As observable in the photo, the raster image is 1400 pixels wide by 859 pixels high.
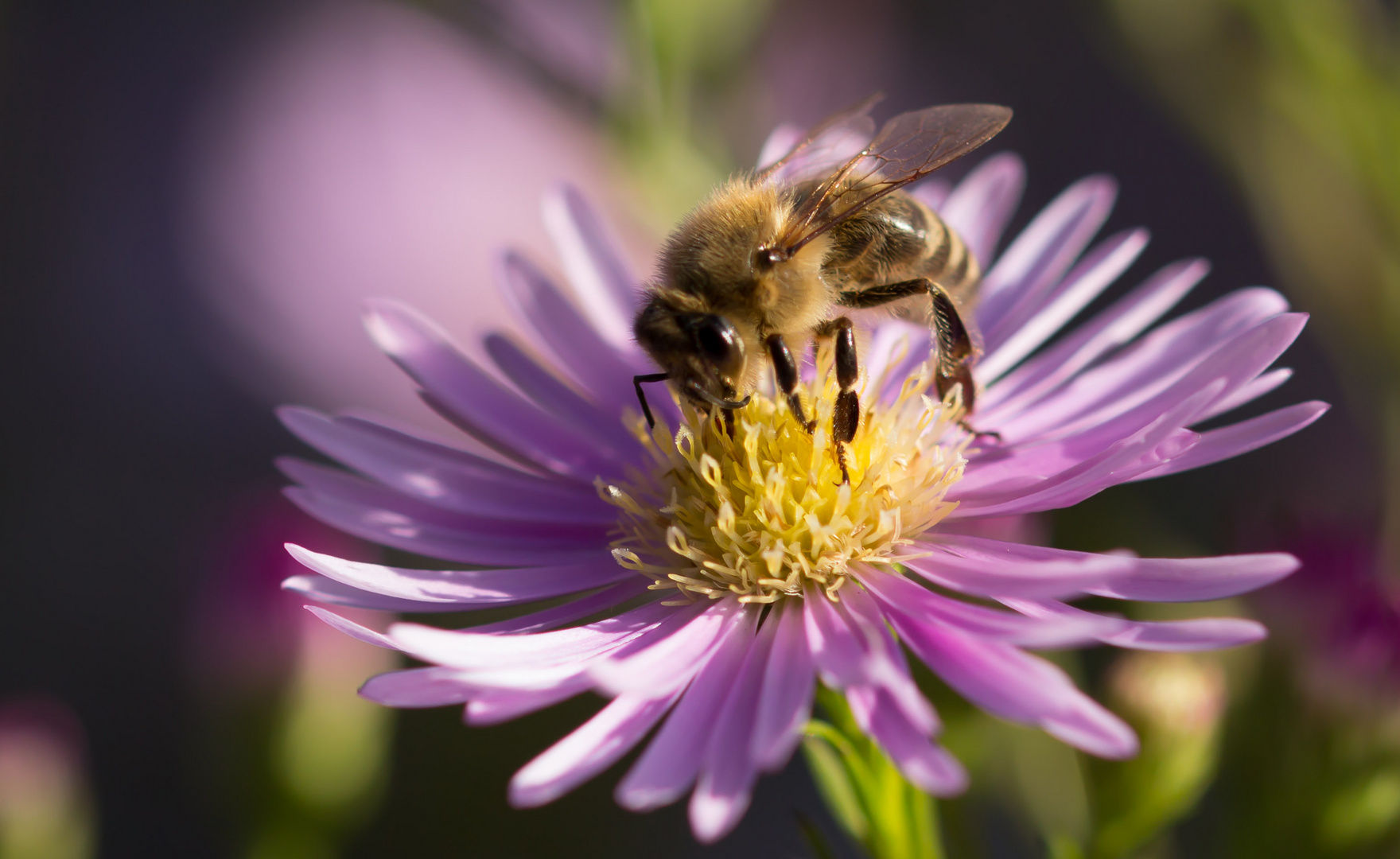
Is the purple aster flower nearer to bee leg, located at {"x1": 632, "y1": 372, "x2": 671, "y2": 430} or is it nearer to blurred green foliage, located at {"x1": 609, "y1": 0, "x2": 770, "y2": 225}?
bee leg, located at {"x1": 632, "y1": 372, "x2": 671, "y2": 430}

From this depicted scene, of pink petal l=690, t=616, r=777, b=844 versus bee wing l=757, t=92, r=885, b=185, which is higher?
bee wing l=757, t=92, r=885, b=185

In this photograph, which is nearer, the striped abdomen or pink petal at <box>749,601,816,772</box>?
pink petal at <box>749,601,816,772</box>

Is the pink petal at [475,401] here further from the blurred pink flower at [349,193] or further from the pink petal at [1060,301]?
the blurred pink flower at [349,193]

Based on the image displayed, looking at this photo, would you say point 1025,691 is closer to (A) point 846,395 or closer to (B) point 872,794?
(B) point 872,794

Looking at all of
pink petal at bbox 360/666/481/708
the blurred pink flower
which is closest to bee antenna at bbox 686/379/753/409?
pink petal at bbox 360/666/481/708

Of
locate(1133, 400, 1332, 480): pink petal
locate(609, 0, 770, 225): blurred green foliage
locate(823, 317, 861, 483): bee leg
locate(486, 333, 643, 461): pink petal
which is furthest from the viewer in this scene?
locate(609, 0, 770, 225): blurred green foliage

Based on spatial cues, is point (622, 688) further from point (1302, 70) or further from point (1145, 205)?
point (1145, 205)
